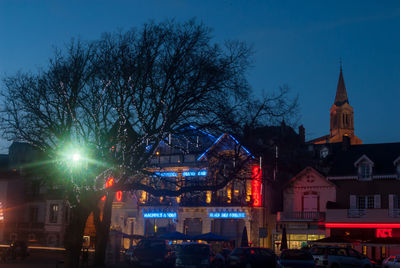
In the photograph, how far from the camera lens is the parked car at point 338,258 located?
100 feet

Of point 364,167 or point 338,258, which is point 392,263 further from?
point 364,167

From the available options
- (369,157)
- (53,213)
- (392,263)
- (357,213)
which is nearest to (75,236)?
(392,263)

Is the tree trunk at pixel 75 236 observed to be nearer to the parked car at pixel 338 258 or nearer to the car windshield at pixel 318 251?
the parked car at pixel 338 258

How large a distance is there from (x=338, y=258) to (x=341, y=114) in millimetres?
127312

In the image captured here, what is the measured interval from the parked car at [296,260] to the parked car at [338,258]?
3985 mm

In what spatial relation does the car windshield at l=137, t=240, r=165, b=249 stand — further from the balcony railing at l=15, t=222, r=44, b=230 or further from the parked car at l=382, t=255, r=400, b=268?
the balcony railing at l=15, t=222, r=44, b=230

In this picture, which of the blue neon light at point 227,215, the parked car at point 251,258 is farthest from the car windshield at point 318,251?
the blue neon light at point 227,215

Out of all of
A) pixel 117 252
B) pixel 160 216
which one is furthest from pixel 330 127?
pixel 117 252

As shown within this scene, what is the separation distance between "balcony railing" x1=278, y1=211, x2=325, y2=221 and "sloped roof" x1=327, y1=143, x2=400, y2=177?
142 inches

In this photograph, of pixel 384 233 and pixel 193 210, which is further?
pixel 193 210

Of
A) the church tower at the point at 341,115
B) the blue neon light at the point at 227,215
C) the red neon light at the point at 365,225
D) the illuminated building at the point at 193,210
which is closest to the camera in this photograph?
the red neon light at the point at 365,225

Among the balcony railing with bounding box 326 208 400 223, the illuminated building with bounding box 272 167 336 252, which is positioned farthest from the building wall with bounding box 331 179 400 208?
Answer: the balcony railing with bounding box 326 208 400 223

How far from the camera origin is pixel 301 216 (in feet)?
163

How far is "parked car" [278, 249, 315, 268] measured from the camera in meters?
26.7
